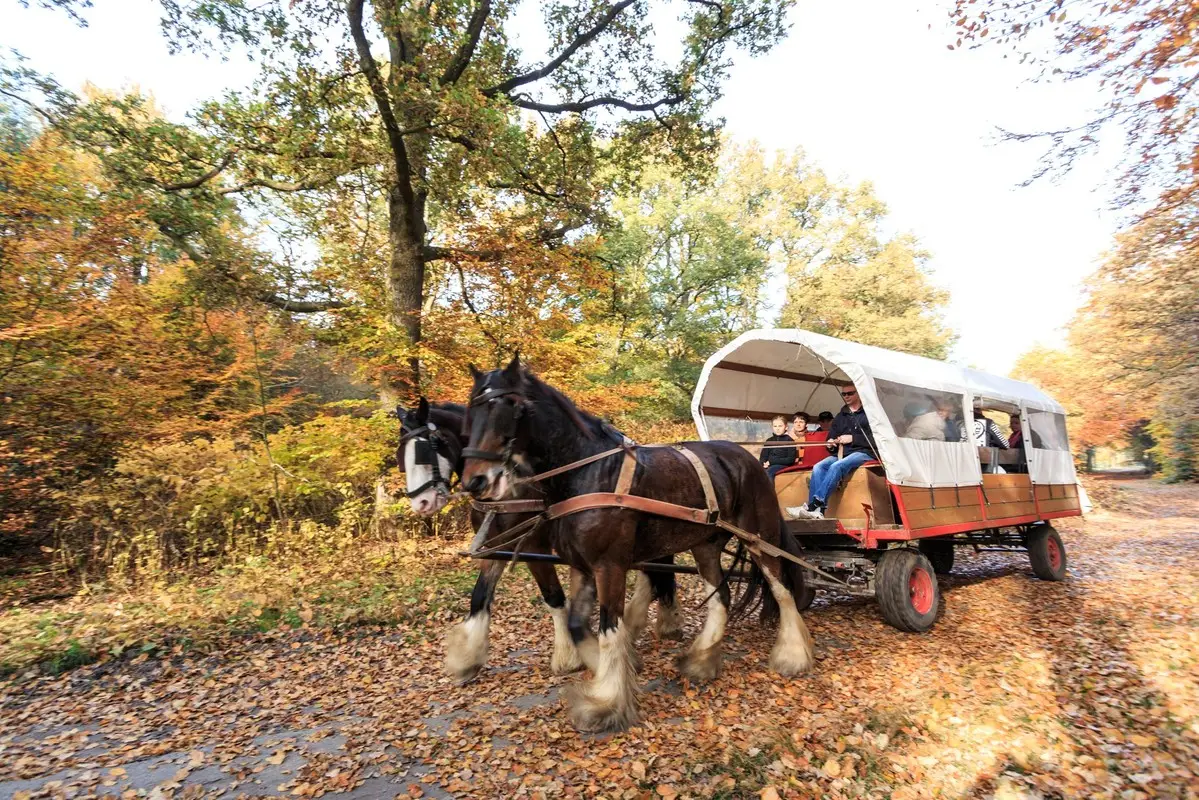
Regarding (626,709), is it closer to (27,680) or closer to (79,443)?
(27,680)

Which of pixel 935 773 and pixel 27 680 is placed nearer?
pixel 935 773

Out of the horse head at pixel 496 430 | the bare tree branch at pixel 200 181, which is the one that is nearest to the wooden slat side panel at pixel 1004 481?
the horse head at pixel 496 430

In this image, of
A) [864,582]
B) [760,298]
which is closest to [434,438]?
[864,582]

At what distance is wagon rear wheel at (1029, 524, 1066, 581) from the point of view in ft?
23.9

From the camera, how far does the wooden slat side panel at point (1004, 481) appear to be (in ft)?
20.9

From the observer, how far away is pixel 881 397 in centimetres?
520

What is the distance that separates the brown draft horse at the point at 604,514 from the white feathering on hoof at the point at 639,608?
2.32 feet

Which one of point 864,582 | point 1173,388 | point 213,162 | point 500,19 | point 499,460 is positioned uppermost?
point 500,19

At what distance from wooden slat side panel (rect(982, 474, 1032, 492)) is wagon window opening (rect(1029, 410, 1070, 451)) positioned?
24.2 inches

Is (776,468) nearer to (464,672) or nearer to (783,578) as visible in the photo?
(783,578)

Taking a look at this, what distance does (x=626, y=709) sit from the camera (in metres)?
3.53

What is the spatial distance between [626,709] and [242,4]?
31.3 ft

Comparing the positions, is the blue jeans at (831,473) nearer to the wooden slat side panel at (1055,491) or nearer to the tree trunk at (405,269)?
the wooden slat side panel at (1055,491)

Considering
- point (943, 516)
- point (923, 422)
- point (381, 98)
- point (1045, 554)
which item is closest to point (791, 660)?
point (943, 516)
